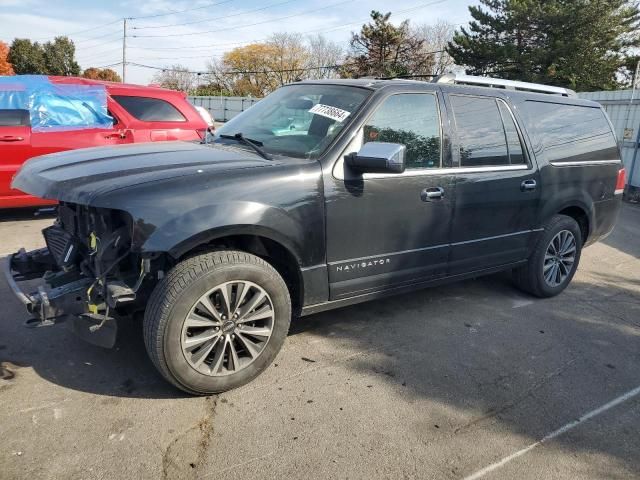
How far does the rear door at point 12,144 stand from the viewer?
20.3 ft

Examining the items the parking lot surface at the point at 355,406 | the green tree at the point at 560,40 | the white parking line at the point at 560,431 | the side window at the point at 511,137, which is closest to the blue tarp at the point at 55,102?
the parking lot surface at the point at 355,406

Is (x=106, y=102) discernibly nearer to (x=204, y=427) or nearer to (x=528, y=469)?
(x=204, y=427)

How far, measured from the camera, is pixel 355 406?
300 centimetres

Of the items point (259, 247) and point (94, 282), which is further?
point (259, 247)

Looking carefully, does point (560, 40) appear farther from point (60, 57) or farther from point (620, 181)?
point (60, 57)

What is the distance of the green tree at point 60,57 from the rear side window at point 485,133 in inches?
1932

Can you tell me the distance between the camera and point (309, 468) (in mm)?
2473

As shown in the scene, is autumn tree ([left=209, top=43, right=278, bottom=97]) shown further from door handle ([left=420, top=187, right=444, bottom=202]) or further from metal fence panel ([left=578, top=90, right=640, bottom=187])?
door handle ([left=420, top=187, right=444, bottom=202])

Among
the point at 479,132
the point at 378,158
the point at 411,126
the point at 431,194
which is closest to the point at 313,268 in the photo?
the point at 378,158

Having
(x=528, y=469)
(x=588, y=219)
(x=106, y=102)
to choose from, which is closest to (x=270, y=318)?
(x=528, y=469)

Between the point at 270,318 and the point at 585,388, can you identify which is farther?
the point at 585,388

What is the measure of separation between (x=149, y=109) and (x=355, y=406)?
574cm

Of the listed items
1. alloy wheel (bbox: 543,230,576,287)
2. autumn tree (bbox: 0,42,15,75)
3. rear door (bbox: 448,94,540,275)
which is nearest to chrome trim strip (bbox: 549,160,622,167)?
rear door (bbox: 448,94,540,275)

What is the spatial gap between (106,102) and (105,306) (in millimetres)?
5016
